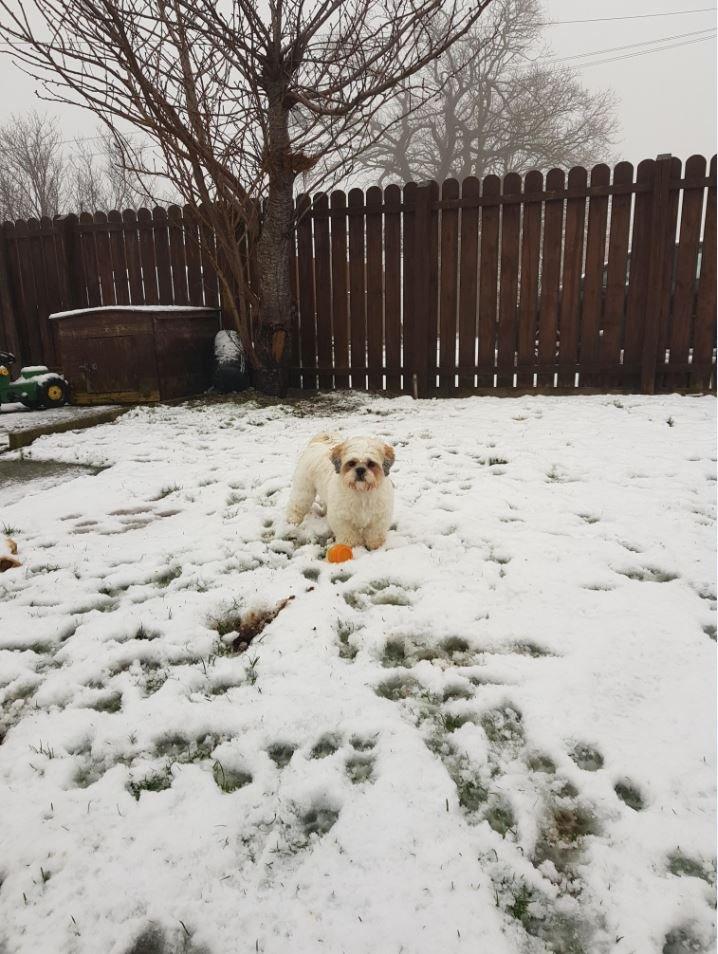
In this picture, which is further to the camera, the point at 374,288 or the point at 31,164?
the point at 31,164

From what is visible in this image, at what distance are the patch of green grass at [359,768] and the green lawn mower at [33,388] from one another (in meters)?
6.72

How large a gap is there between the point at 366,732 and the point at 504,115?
25894mm

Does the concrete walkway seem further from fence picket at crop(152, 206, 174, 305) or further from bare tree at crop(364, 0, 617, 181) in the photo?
bare tree at crop(364, 0, 617, 181)

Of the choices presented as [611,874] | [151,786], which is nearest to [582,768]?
[611,874]

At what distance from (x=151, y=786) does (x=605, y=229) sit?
698 cm

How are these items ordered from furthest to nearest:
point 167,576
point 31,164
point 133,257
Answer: point 31,164
point 133,257
point 167,576

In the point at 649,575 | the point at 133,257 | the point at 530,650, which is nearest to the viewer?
the point at 530,650

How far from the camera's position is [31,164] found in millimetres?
24734

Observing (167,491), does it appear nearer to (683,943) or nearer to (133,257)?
(683,943)

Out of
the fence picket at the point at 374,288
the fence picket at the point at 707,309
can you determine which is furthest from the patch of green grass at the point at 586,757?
the fence picket at the point at 707,309

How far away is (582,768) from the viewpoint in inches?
59.7

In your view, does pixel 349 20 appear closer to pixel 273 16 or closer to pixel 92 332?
pixel 273 16

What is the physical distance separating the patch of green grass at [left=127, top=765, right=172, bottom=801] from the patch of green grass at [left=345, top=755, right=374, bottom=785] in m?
0.48

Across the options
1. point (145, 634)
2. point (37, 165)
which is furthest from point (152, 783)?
point (37, 165)
